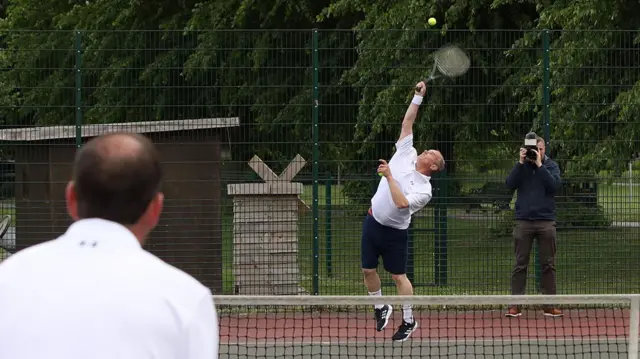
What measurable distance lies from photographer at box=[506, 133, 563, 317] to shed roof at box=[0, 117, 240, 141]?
3.02m

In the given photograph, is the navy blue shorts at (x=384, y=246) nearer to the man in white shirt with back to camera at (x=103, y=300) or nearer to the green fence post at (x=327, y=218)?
the green fence post at (x=327, y=218)

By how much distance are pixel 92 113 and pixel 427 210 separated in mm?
3861

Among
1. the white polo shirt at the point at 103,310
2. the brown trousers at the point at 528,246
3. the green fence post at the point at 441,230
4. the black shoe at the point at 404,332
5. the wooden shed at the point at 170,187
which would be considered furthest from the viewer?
the green fence post at the point at 441,230

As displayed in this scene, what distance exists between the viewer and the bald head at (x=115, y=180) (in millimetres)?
2131

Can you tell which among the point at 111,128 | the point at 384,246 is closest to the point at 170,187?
the point at 111,128

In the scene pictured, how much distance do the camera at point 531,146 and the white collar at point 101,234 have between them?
855 centimetres

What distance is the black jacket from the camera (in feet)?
34.3

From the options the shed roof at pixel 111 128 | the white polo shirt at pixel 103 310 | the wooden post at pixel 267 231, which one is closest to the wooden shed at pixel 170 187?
the shed roof at pixel 111 128

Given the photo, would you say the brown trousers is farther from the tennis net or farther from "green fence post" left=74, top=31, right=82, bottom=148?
"green fence post" left=74, top=31, right=82, bottom=148

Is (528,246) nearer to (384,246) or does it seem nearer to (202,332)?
(384,246)

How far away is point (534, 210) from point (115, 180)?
348 inches

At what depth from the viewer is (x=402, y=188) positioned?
9289 mm

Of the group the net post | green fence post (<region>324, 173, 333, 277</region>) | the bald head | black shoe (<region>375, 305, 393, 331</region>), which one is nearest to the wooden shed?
green fence post (<region>324, 173, 333, 277</region>)

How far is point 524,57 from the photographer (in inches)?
474
